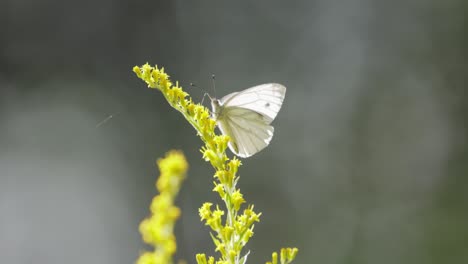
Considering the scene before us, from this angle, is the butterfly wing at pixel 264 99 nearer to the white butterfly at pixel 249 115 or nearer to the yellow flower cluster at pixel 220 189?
the white butterfly at pixel 249 115

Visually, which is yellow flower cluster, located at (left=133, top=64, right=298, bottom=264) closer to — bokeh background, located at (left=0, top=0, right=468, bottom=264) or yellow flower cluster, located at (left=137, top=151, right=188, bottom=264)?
yellow flower cluster, located at (left=137, top=151, right=188, bottom=264)

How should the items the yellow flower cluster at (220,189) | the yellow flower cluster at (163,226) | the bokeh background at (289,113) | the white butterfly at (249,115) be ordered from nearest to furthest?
the yellow flower cluster at (163,226), the yellow flower cluster at (220,189), the white butterfly at (249,115), the bokeh background at (289,113)

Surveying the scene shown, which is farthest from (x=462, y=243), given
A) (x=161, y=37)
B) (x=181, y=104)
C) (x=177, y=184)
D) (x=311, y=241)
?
(x=177, y=184)

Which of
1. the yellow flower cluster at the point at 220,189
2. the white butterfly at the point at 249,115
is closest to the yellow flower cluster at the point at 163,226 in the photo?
the yellow flower cluster at the point at 220,189

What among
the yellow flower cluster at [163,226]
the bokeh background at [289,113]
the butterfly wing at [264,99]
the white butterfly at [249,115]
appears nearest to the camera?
the yellow flower cluster at [163,226]

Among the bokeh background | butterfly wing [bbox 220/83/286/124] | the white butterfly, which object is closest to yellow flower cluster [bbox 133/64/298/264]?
the white butterfly

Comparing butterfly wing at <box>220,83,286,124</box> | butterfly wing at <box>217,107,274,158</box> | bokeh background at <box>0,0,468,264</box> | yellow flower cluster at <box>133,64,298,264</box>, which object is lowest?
yellow flower cluster at <box>133,64,298,264</box>

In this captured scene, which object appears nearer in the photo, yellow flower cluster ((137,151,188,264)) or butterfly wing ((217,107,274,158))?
yellow flower cluster ((137,151,188,264))
